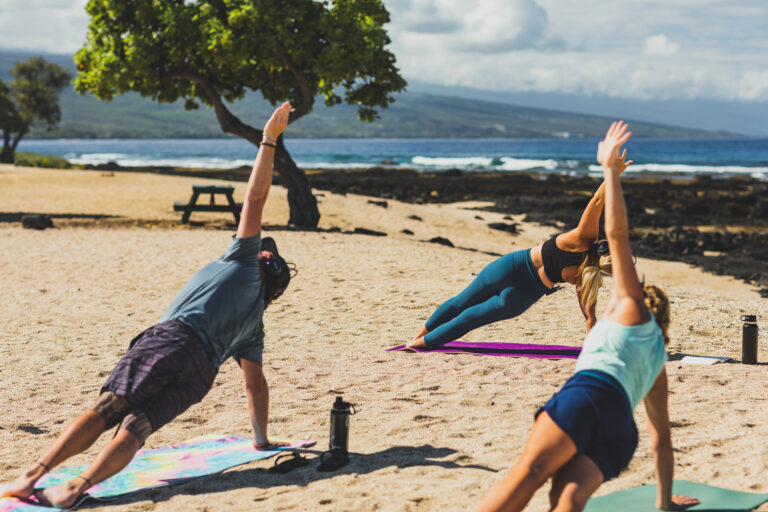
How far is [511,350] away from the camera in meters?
7.71

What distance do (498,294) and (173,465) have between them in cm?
336

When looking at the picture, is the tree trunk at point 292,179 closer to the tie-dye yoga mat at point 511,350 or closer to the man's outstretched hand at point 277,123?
the tie-dye yoga mat at point 511,350

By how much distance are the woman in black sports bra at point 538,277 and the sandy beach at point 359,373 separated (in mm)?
537

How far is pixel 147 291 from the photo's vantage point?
11109 millimetres

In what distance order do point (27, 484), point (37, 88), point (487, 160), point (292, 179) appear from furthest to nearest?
point (487, 160)
point (37, 88)
point (292, 179)
point (27, 484)

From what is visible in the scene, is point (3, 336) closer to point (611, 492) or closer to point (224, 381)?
point (224, 381)

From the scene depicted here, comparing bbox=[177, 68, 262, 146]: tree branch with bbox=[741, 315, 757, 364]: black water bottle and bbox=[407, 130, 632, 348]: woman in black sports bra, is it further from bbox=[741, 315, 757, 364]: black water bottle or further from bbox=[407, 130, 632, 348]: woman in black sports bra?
bbox=[741, 315, 757, 364]: black water bottle

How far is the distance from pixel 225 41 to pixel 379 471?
14.0 metres

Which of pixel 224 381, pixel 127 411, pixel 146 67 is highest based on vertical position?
pixel 146 67

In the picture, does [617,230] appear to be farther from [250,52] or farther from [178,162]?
[178,162]

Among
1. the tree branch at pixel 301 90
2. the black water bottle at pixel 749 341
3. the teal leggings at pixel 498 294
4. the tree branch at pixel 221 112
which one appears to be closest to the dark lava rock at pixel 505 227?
the tree branch at pixel 301 90

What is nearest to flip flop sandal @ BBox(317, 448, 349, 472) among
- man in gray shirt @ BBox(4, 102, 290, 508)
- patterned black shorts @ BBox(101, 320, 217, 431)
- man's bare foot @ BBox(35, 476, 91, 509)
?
man in gray shirt @ BBox(4, 102, 290, 508)

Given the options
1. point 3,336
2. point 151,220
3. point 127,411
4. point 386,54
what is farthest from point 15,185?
point 127,411

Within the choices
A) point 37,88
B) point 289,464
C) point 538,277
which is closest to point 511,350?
point 538,277
